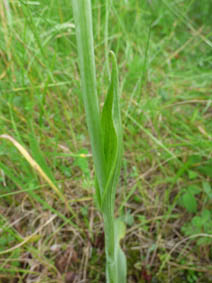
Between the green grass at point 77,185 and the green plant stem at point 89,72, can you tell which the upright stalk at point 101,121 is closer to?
the green plant stem at point 89,72

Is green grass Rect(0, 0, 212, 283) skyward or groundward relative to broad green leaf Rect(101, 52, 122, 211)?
groundward

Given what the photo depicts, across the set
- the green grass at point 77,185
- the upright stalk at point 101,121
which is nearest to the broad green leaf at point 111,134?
the upright stalk at point 101,121

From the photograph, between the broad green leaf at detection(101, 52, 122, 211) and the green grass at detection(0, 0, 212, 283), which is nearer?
the broad green leaf at detection(101, 52, 122, 211)

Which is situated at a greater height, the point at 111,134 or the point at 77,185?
the point at 111,134

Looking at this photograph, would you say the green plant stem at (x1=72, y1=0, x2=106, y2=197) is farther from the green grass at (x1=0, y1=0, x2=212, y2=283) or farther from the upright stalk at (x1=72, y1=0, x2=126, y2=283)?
the green grass at (x1=0, y1=0, x2=212, y2=283)

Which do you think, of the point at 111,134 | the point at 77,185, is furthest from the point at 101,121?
the point at 77,185

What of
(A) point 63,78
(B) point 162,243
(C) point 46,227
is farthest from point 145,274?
(A) point 63,78

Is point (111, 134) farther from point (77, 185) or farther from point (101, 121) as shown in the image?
point (77, 185)

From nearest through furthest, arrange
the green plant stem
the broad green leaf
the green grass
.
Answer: the green plant stem, the broad green leaf, the green grass

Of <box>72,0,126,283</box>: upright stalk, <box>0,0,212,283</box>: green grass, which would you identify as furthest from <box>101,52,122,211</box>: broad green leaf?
<box>0,0,212,283</box>: green grass

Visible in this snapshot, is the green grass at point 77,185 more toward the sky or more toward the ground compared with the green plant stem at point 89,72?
more toward the ground

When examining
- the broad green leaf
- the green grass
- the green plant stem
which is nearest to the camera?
the green plant stem

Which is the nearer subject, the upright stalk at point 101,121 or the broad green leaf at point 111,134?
the upright stalk at point 101,121
